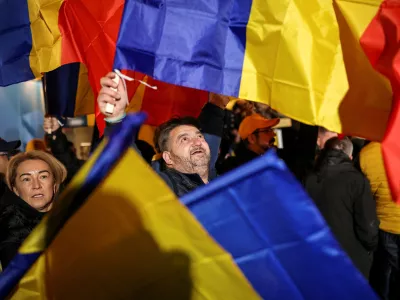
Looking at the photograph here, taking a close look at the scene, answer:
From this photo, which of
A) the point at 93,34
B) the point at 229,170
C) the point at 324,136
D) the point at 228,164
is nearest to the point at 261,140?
the point at 228,164

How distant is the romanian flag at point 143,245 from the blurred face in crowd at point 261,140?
349cm

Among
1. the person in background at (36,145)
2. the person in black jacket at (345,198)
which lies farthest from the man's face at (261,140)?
the person in background at (36,145)

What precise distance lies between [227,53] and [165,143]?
69 cm

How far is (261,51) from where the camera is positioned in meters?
2.58

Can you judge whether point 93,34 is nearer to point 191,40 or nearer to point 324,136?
point 191,40

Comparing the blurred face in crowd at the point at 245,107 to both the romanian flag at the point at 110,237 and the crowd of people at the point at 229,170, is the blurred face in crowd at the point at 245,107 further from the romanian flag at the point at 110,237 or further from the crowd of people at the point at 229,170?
the romanian flag at the point at 110,237

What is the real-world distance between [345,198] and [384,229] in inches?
21.3

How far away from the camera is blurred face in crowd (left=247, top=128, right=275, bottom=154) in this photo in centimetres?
511

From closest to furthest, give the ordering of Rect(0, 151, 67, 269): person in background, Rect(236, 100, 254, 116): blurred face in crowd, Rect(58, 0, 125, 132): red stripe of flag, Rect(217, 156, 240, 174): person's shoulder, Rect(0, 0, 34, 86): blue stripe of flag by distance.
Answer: Rect(0, 151, 67, 269): person in background → Rect(58, 0, 125, 132): red stripe of flag → Rect(0, 0, 34, 86): blue stripe of flag → Rect(217, 156, 240, 174): person's shoulder → Rect(236, 100, 254, 116): blurred face in crowd

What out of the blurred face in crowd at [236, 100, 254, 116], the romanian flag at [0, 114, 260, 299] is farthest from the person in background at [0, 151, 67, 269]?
the blurred face in crowd at [236, 100, 254, 116]

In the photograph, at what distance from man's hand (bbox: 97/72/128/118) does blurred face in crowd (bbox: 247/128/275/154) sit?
2.84 metres

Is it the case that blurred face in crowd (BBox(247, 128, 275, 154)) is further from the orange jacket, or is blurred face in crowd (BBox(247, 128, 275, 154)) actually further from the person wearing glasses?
the orange jacket

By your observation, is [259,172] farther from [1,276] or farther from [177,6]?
[177,6]

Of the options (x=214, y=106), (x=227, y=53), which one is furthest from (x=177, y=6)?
(x=214, y=106)
